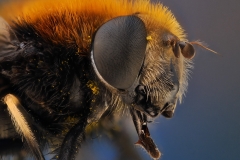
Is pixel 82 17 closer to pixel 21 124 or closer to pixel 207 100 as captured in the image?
pixel 21 124

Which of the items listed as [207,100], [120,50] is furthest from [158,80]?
[207,100]

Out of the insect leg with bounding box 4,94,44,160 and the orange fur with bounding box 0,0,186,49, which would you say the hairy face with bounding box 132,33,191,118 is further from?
the insect leg with bounding box 4,94,44,160

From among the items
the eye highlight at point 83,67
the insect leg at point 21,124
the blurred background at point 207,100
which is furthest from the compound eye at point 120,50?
the blurred background at point 207,100

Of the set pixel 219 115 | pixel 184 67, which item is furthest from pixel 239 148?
pixel 184 67

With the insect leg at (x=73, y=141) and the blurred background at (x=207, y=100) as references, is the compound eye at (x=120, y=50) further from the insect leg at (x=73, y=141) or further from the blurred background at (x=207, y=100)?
the blurred background at (x=207, y=100)

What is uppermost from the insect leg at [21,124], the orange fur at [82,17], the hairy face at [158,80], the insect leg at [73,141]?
the orange fur at [82,17]
